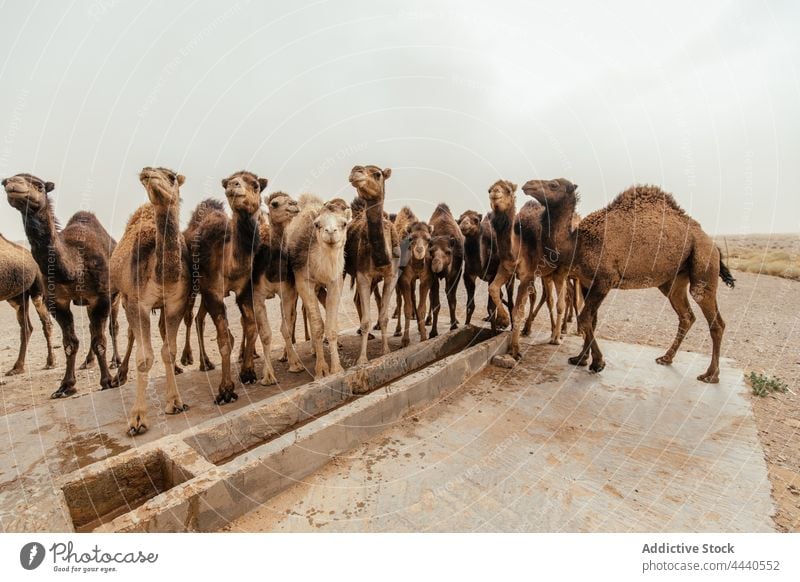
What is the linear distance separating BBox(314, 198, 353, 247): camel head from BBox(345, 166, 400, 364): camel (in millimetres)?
635

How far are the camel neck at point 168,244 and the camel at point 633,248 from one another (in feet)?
18.0

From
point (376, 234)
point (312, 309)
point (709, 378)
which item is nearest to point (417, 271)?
point (376, 234)

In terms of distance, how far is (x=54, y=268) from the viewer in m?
5.61

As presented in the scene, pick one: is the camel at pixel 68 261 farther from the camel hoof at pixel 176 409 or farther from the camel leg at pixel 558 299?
the camel leg at pixel 558 299

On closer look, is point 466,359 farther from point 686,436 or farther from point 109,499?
point 109,499

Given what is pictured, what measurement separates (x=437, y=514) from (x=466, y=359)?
10.2ft

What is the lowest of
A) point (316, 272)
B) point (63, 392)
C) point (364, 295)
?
point (63, 392)

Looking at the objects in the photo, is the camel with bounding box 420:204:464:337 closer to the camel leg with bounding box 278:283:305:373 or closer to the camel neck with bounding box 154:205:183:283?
the camel leg with bounding box 278:283:305:373

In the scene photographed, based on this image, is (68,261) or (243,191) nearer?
(243,191)


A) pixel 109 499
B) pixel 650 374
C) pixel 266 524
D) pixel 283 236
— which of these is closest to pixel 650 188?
pixel 650 374

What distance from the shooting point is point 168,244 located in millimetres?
4285

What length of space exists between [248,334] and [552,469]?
458cm

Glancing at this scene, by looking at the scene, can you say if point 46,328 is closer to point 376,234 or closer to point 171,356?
point 171,356

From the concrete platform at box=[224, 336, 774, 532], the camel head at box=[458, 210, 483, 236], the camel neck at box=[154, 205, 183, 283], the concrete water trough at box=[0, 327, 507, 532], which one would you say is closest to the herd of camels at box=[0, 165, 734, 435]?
the camel neck at box=[154, 205, 183, 283]
